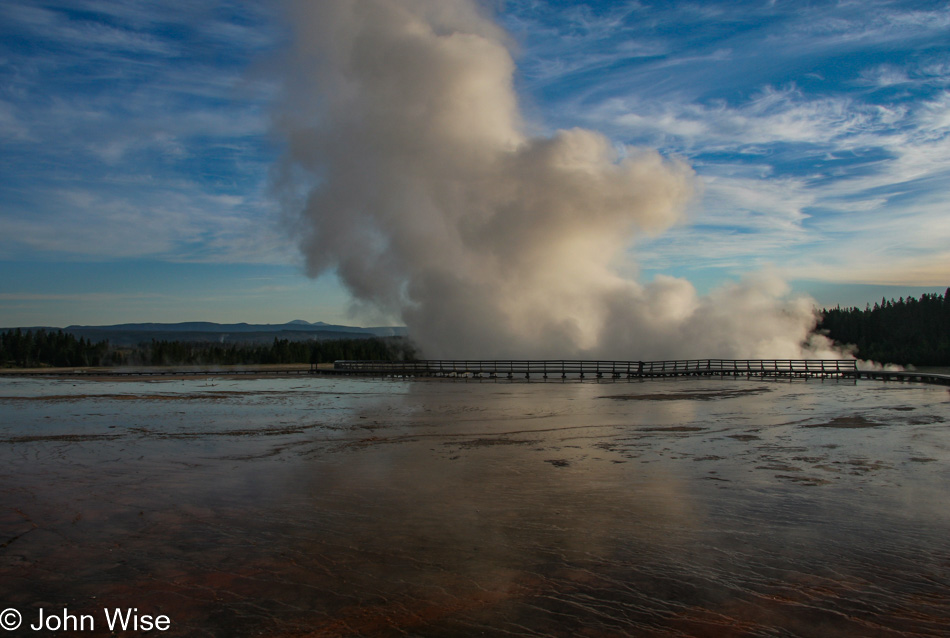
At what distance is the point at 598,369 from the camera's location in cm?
5103

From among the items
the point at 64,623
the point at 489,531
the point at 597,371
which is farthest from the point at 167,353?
the point at 64,623

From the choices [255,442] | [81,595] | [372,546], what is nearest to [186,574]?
[81,595]

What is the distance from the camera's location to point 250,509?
31.7 feet

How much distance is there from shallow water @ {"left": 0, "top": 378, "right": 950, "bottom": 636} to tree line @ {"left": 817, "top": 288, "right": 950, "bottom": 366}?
347ft

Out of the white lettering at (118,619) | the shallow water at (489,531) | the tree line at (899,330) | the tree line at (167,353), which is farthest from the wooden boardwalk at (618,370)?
the tree line at (899,330)

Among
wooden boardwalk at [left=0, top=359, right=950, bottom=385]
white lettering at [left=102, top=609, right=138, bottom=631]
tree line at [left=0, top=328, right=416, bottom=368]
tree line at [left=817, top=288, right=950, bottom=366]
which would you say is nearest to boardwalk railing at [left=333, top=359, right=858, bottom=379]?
wooden boardwalk at [left=0, top=359, right=950, bottom=385]

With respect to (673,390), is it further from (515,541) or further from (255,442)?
(515,541)

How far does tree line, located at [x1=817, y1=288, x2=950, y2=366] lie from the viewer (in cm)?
10500

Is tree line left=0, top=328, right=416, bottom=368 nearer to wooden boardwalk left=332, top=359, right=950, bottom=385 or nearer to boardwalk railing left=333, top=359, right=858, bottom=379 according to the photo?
boardwalk railing left=333, top=359, right=858, bottom=379

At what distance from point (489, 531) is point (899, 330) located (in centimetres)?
12835

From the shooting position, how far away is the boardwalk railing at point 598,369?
5062cm

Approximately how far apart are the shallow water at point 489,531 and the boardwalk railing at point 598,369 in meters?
33.5

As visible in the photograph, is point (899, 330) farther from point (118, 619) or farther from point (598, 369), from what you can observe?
point (118, 619)

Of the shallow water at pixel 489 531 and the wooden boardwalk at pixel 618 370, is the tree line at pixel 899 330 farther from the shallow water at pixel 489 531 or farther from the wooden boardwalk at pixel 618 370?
the shallow water at pixel 489 531
